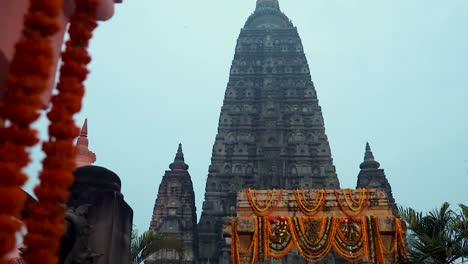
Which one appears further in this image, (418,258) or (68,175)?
(418,258)

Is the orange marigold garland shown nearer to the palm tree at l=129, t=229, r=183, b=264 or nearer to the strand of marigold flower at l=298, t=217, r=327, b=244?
the strand of marigold flower at l=298, t=217, r=327, b=244

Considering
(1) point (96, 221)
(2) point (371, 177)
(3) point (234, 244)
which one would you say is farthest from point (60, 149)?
(2) point (371, 177)

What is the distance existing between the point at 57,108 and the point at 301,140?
1524 inches

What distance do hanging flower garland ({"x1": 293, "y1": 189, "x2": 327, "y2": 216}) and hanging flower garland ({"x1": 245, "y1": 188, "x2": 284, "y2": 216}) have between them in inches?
31.6

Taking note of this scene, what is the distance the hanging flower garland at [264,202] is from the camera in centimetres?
1772

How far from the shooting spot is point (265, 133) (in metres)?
41.4

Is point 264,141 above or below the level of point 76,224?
above

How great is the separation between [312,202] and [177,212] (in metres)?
21.1

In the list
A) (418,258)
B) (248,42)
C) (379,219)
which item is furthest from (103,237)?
(248,42)

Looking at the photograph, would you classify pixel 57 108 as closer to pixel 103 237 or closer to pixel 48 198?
pixel 48 198

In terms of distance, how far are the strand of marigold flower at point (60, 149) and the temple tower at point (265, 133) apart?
33.6 metres

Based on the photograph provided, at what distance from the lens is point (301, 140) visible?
1620 inches

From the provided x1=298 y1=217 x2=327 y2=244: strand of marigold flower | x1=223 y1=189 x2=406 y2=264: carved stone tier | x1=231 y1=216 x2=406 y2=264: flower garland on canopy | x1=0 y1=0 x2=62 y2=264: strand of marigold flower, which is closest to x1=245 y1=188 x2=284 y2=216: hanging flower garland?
x1=223 y1=189 x2=406 y2=264: carved stone tier

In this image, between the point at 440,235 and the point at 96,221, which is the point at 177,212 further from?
the point at 96,221
